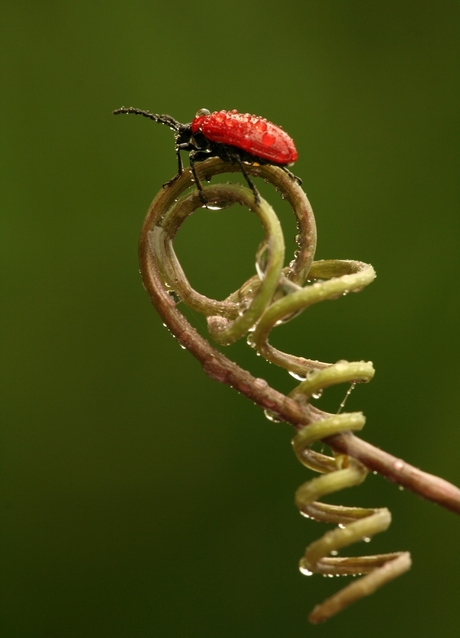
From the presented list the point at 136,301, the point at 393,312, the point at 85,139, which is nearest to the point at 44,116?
the point at 85,139

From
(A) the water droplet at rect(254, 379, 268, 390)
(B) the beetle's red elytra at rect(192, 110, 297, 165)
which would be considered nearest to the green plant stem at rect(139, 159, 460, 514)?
(A) the water droplet at rect(254, 379, 268, 390)

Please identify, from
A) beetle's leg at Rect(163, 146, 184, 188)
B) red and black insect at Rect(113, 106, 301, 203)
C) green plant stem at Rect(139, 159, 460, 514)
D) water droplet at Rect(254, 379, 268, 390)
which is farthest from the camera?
red and black insect at Rect(113, 106, 301, 203)

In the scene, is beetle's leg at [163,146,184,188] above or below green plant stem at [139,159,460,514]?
above

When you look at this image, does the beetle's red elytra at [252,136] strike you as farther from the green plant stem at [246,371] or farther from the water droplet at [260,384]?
the water droplet at [260,384]

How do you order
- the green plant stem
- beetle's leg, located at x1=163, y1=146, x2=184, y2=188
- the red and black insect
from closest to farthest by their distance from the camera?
the green plant stem < beetle's leg, located at x1=163, y1=146, x2=184, y2=188 < the red and black insect

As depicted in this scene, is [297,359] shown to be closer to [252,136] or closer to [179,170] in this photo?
[252,136]

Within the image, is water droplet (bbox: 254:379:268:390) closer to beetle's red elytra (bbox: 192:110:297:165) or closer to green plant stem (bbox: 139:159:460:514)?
green plant stem (bbox: 139:159:460:514)

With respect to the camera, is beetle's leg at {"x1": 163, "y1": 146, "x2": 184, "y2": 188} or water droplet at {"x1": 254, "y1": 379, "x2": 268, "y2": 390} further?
beetle's leg at {"x1": 163, "y1": 146, "x2": 184, "y2": 188}
